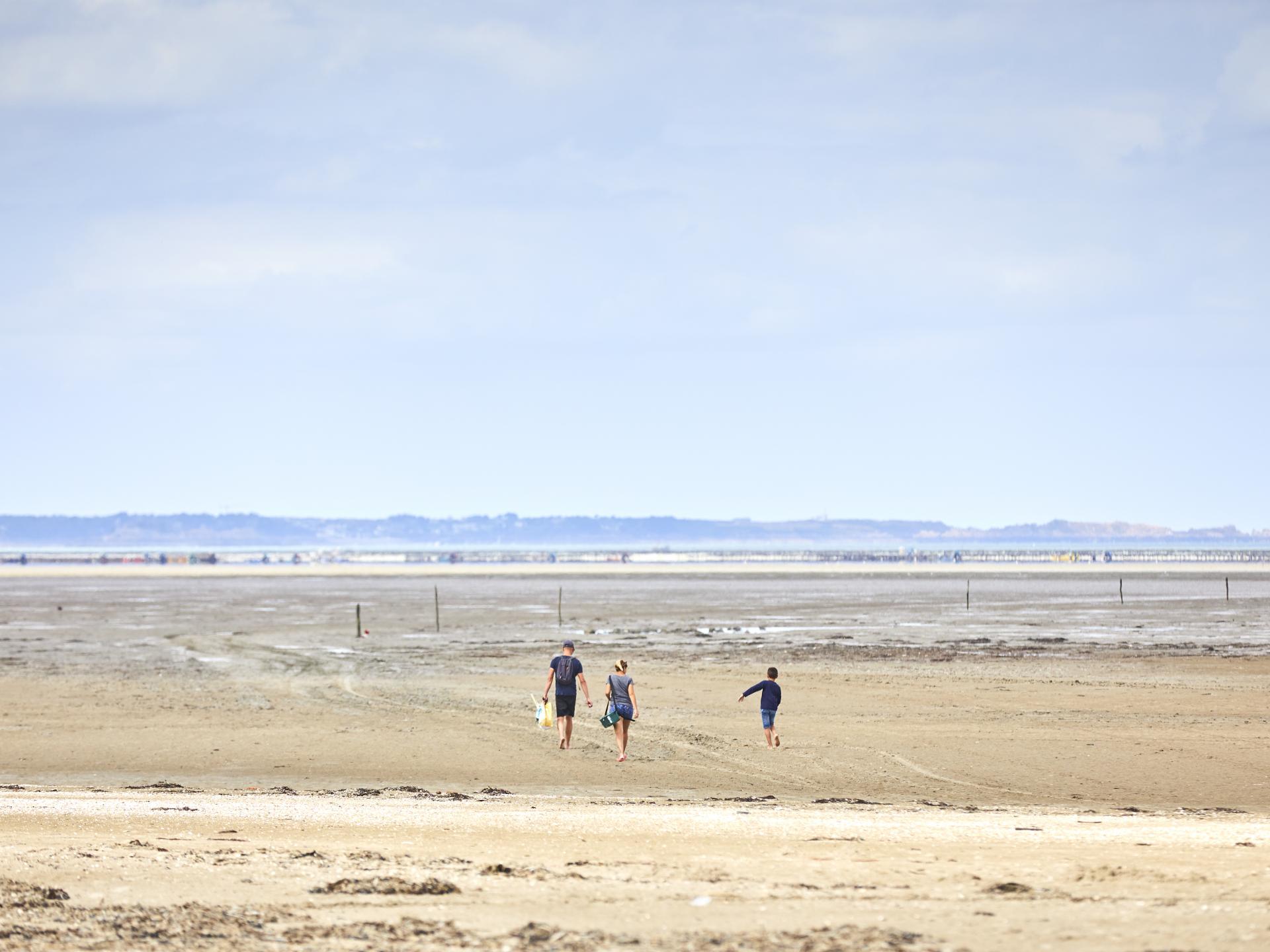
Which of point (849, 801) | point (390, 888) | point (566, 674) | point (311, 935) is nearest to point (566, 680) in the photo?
point (566, 674)

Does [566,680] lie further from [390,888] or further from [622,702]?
[390,888]

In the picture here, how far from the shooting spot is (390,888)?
994cm

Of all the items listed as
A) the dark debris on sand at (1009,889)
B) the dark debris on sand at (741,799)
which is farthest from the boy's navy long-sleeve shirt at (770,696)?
the dark debris on sand at (1009,889)

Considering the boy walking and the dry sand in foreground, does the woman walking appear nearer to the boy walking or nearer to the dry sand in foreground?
the boy walking

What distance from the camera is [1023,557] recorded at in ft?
550

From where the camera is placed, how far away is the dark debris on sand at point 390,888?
9812 millimetres

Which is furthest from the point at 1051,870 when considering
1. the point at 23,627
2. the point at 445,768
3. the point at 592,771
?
the point at 23,627

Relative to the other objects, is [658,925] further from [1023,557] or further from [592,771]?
[1023,557]

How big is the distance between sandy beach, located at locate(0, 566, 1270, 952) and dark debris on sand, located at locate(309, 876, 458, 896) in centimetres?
4

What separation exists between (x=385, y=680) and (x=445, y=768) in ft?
39.2

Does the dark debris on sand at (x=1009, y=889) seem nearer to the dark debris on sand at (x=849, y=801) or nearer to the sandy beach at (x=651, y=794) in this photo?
the sandy beach at (x=651, y=794)

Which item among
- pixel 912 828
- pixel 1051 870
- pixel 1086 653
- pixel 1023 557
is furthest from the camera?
pixel 1023 557

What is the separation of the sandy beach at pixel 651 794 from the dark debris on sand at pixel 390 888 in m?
0.04

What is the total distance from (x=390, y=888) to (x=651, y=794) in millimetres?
7332
